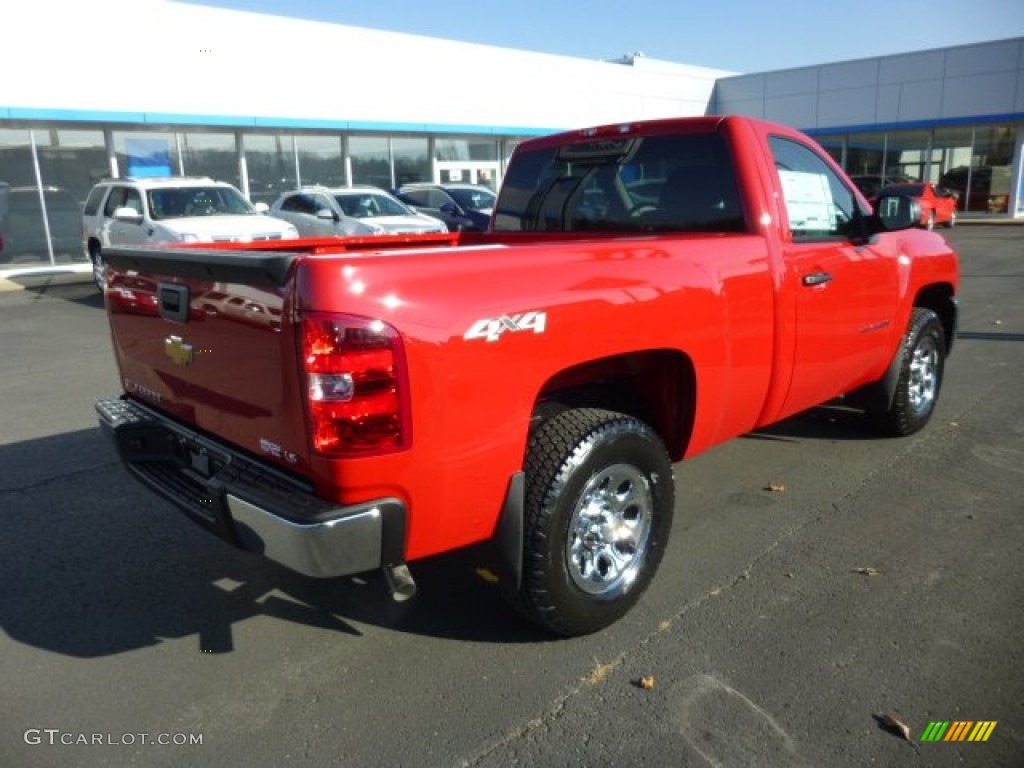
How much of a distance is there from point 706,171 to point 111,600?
136 inches

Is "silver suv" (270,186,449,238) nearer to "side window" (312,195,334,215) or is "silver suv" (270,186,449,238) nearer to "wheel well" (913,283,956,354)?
"side window" (312,195,334,215)

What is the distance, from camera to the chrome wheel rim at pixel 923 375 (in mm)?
5227

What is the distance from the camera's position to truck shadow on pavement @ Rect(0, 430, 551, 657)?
323 centimetres

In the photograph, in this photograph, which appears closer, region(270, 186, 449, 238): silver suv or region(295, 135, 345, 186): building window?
region(270, 186, 449, 238): silver suv

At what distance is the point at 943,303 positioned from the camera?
18.4 feet

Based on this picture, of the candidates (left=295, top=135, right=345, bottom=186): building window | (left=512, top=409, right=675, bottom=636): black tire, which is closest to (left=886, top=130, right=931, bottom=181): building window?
(left=295, top=135, right=345, bottom=186): building window

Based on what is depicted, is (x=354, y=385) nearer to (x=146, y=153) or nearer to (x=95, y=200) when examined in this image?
(x=95, y=200)

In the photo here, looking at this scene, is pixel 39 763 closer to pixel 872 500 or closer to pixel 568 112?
pixel 872 500

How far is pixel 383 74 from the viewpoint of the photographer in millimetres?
22531

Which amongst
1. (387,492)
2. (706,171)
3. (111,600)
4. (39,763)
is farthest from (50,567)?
(706,171)

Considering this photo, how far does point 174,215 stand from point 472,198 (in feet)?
26.5

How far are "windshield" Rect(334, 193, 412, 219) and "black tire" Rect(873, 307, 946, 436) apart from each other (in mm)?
12197

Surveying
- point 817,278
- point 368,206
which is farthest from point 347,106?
point 817,278

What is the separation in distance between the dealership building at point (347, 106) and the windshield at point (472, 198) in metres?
4.62
